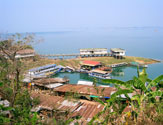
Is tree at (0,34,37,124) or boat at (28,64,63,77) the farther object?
boat at (28,64,63,77)

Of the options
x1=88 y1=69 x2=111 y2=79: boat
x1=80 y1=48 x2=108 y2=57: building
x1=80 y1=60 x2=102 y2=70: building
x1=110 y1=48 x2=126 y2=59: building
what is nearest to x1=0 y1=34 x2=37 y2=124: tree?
x1=88 y1=69 x2=111 y2=79: boat

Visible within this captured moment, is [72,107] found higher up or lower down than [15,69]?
lower down

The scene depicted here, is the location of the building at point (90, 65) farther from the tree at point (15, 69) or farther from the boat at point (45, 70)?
the tree at point (15, 69)

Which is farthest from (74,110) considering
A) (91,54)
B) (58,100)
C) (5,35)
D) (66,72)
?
(91,54)

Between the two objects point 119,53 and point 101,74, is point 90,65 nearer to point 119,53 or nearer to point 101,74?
point 101,74

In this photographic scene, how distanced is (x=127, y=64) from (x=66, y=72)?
44.8 feet

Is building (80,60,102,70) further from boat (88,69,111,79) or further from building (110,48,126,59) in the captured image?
building (110,48,126,59)

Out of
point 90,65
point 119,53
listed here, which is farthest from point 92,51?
point 90,65

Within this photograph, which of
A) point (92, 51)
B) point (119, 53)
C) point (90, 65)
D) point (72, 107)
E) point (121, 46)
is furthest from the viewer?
point (121, 46)

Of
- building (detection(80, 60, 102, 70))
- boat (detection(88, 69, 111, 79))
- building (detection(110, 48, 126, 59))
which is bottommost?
boat (detection(88, 69, 111, 79))

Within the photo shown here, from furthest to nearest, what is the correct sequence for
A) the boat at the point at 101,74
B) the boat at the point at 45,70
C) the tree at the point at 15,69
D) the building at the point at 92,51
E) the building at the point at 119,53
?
the building at the point at 92,51 < the building at the point at 119,53 < the boat at the point at 45,70 < the boat at the point at 101,74 < the tree at the point at 15,69

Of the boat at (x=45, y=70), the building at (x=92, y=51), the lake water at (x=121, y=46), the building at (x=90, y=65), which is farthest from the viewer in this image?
the building at (x=92, y=51)

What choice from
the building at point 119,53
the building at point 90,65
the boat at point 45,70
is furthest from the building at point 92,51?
the boat at point 45,70

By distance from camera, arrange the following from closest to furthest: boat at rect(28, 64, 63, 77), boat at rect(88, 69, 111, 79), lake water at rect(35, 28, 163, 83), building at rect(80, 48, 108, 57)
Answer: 1. boat at rect(88, 69, 111, 79)
2. boat at rect(28, 64, 63, 77)
3. lake water at rect(35, 28, 163, 83)
4. building at rect(80, 48, 108, 57)
